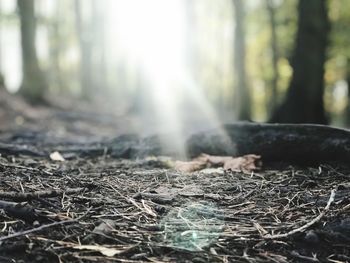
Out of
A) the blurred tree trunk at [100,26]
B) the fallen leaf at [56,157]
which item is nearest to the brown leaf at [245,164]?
the fallen leaf at [56,157]

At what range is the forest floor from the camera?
78.6 inches

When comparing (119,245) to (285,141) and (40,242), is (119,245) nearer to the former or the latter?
(40,242)

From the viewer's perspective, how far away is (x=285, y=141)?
405 centimetres

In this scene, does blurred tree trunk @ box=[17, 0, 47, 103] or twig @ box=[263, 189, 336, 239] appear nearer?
twig @ box=[263, 189, 336, 239]

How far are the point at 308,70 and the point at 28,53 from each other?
28.2 ft

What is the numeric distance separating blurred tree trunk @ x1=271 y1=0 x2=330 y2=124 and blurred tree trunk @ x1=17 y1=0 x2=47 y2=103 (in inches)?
321

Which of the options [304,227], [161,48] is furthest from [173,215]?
[161,48]

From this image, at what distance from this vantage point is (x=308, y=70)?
24.6 ft

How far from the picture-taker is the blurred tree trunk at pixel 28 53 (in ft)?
42.1

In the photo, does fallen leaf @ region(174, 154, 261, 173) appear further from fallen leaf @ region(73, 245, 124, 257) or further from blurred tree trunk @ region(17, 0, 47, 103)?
blurred tree trunk @ region(17, 0, 47, 103)

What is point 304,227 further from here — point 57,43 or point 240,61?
point 57,43

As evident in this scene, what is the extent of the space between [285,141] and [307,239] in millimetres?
1974

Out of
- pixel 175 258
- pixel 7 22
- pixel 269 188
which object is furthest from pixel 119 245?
pixel 7 22

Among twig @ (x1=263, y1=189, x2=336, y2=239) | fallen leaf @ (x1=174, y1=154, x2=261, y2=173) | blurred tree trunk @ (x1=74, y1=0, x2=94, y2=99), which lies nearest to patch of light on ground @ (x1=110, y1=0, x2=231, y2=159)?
blurred tree trunk @ (x1=74, y1=0, x2=94, y2=99)
